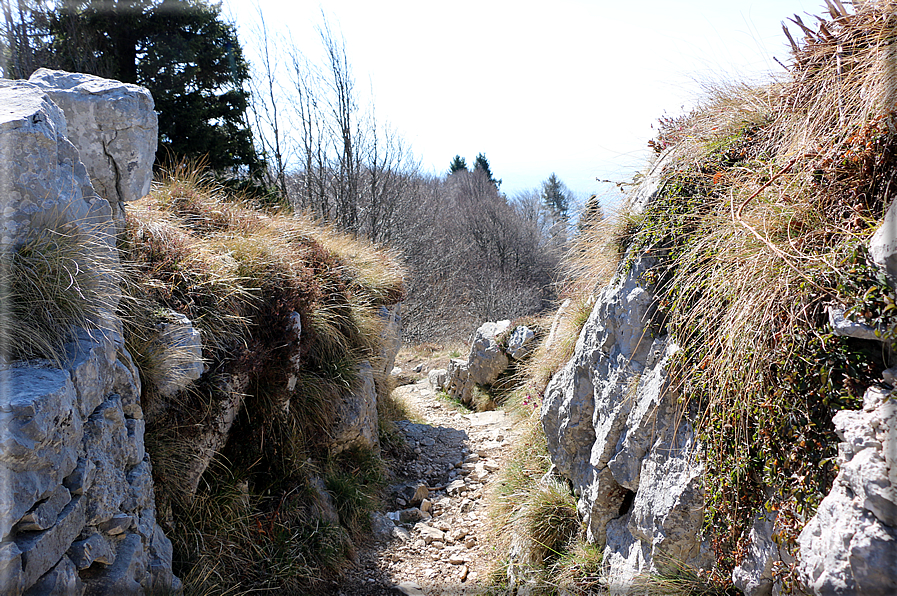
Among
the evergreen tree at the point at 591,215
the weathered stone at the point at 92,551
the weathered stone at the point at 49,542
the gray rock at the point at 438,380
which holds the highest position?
the evergreen tree at the point at 591,215

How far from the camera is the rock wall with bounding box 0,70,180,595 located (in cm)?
188

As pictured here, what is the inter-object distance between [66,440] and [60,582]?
0.56 metres

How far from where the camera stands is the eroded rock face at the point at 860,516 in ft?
5.13

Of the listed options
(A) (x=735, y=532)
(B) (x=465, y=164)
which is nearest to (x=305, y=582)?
(A) (x=735, y=532)

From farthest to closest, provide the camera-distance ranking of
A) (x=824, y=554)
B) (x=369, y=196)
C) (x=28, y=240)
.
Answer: (x=369, y=196) → (x=28, y=240) → (x=824, y=554)

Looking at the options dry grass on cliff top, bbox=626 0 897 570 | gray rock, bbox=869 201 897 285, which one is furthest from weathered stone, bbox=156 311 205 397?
gray rock, bbox=869 201 897 285

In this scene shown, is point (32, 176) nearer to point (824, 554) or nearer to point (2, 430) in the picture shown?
point (2, 430)

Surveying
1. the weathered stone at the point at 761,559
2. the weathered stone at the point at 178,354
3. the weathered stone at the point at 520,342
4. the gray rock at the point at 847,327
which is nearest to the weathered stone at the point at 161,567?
the weathered stone at the point at 178,354

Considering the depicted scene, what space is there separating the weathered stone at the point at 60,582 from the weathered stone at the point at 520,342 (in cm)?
612

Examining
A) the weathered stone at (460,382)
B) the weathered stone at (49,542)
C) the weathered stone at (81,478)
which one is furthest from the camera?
the weathered stone at (460,382)

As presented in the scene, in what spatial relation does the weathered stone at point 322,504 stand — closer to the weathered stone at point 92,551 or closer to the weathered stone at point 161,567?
the weathered stone at point 161,567

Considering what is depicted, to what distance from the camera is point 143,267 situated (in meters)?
3.62

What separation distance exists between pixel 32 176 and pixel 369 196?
13760 mm

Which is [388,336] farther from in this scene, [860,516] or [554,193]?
[554,193]
